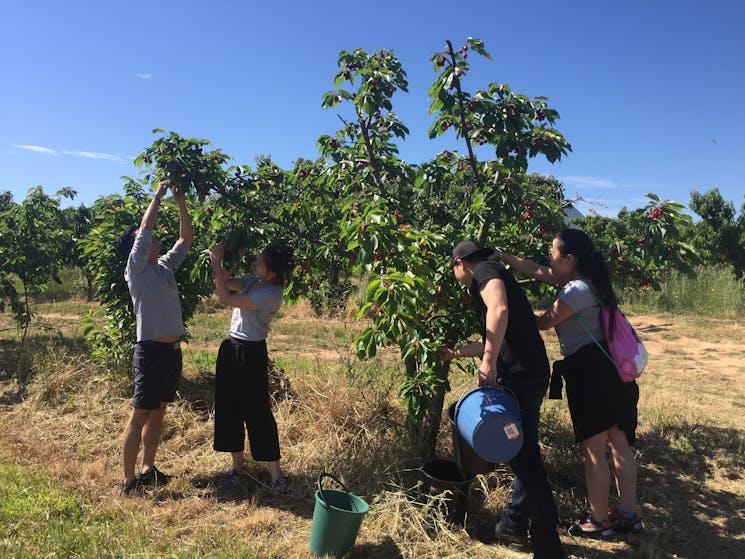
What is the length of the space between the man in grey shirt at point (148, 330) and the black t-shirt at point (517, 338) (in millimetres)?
2010

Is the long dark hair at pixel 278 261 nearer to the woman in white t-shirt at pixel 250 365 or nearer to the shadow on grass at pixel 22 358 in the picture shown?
the woman in white t-shirt at pixel 250 365

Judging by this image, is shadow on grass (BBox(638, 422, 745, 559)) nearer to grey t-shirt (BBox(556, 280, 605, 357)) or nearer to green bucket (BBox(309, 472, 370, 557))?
grey t-shirt (BBox(556, 280, 605, 357))

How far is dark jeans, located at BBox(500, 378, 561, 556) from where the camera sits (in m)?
2.55

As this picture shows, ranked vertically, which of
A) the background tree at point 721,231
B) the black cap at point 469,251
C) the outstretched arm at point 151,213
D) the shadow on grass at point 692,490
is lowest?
the shadow on grass at point 692,490

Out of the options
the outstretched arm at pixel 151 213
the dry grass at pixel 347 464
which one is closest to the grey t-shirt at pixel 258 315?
the outstretched arm at pixel 151 213

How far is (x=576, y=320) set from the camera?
2.87 m

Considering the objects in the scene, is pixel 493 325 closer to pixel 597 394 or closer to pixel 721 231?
pixel 597 394

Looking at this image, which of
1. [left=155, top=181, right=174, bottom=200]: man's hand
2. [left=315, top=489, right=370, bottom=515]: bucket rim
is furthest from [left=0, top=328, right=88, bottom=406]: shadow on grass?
[left=315, top=489, right=370, bottom=515]: bucket rim

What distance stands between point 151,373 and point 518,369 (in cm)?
227

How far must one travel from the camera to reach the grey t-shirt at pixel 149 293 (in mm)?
3188

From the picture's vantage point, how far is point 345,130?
3.97 m

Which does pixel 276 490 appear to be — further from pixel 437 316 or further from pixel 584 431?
pixel 584 431

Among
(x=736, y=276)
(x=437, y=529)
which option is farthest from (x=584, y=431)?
(x=736, y=276)

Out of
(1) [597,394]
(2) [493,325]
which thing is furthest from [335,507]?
(1) [597,394]
